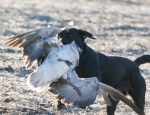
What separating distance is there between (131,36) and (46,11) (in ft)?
19.3

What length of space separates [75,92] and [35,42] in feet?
3.09

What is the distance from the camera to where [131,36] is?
1594cm

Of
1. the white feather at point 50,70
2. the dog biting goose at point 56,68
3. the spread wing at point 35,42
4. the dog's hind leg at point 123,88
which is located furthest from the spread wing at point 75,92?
the dog's hind leg at point 123,88

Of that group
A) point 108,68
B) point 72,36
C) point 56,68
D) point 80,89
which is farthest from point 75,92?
point 108,68

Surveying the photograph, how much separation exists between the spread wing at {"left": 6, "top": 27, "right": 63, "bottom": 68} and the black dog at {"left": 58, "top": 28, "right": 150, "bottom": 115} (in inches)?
5.1

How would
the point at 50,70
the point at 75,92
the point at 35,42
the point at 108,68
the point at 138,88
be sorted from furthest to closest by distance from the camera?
the point at 138,88 < the point at 108,68 < the point at 35,42 < the point at 75,92 < the point at 50,70

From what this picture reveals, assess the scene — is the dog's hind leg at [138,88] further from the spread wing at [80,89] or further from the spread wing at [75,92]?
the spread wing at [75,92]

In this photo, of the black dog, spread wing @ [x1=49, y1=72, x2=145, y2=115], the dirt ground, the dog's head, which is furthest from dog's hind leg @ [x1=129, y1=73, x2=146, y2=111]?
spread wing @ [x1=49, y1=72, x2=145, y2=115]

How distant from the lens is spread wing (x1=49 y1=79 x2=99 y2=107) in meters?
5.95

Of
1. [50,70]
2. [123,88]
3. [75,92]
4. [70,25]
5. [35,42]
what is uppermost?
[35,42]

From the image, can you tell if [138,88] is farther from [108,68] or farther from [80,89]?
[80,89]

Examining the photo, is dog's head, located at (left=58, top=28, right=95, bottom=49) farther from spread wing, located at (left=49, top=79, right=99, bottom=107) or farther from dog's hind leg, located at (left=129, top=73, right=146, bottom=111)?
dog's hind leg, located at (left=129, top=73, right=146, bottom=111)

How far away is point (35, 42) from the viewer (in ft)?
21.8

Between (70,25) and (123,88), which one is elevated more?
(123,88)
